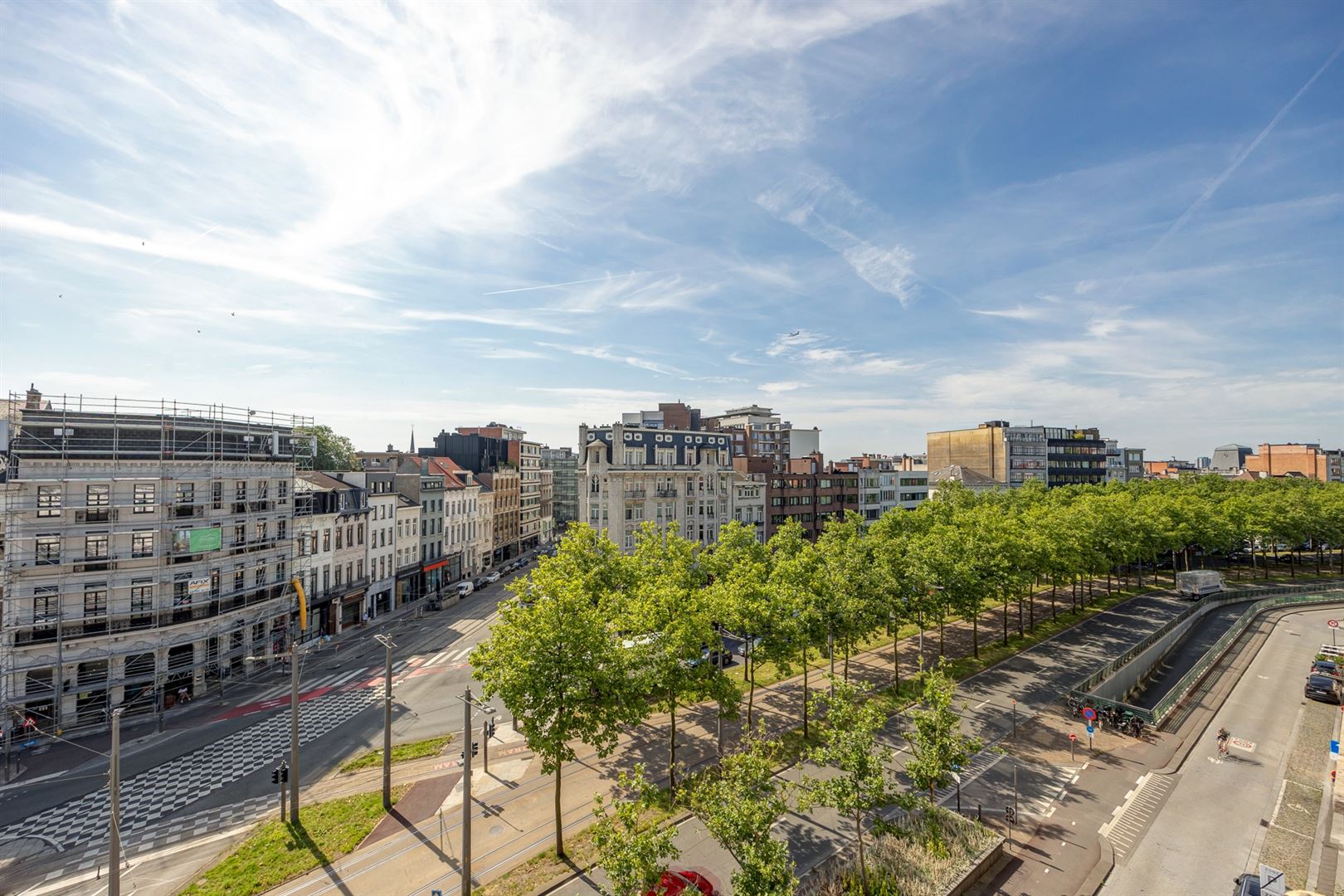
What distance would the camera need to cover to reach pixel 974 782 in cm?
2719

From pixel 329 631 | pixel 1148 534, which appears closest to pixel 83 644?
pixel 329 631

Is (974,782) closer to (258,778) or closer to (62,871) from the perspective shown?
(258,778)

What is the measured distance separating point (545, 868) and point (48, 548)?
36.9 meters

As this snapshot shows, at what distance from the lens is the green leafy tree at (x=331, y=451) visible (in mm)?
84750

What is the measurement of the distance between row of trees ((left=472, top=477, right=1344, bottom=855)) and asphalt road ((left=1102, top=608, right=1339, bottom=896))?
41.5 ft

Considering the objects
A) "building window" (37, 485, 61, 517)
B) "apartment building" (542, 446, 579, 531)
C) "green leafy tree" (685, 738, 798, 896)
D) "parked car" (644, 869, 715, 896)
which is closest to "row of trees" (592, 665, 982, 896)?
"green leafy tree" (685, 738, 798, 896)

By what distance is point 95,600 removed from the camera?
1458 inches

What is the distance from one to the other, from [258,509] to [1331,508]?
117m

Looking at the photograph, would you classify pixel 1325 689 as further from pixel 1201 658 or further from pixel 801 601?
pixel 801 601

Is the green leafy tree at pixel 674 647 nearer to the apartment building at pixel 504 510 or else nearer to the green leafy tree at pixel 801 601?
the green leafy tree at pixel 801 601

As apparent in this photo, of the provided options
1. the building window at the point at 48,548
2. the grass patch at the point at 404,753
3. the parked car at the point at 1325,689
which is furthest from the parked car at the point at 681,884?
the parked car at the point at 1325,689

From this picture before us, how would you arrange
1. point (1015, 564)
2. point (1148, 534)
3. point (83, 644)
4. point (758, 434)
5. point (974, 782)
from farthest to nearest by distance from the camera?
1. point (758, 434)
2. point (1148, 534)
3. point (1015, 564)
4. point (83, 644)
5. point (974, 782)

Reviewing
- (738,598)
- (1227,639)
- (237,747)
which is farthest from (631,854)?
(1227,639)

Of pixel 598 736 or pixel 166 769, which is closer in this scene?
pixel 598 736
